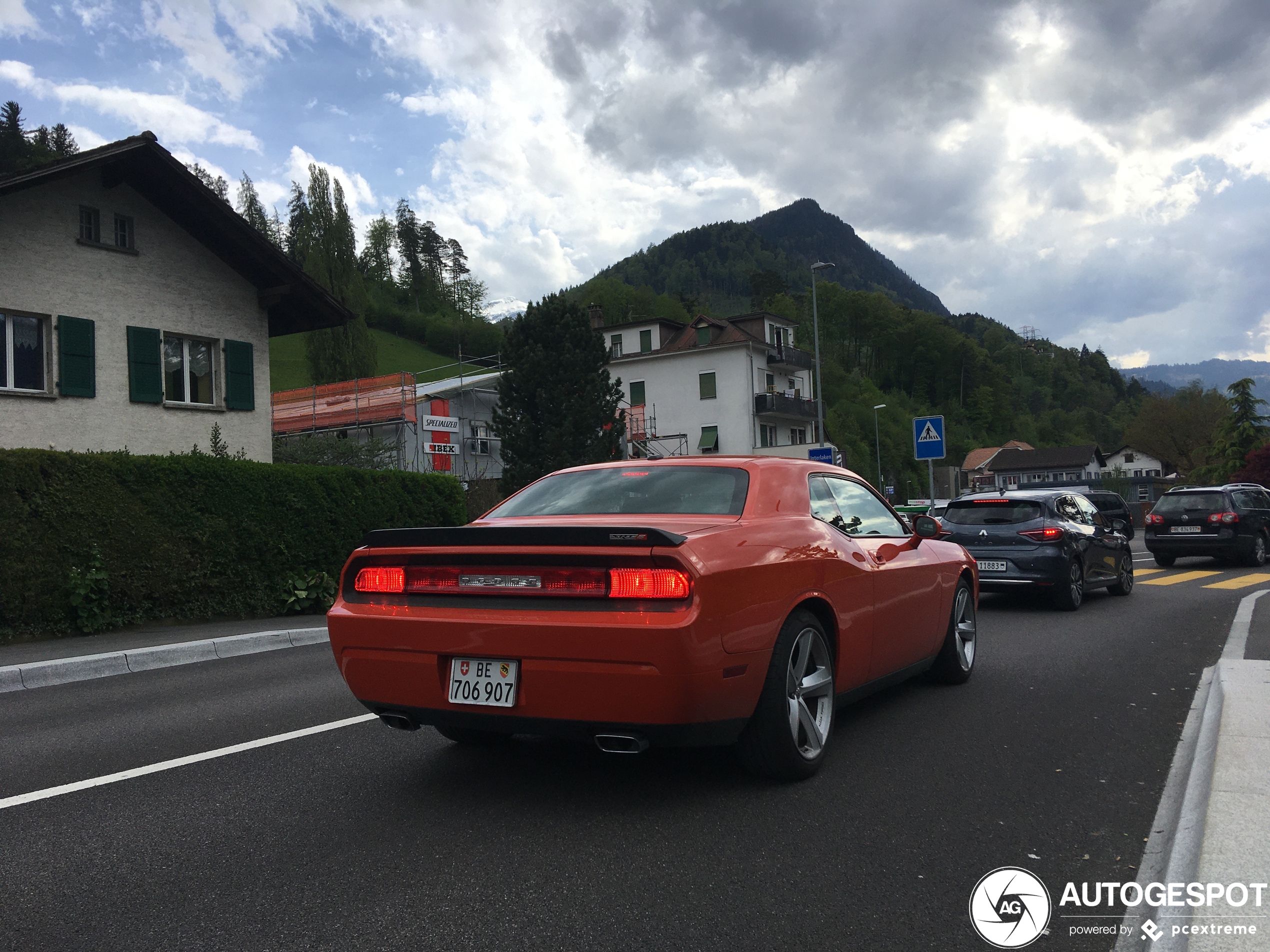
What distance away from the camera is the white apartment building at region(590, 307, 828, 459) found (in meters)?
61.1

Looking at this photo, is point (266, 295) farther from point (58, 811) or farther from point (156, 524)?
point (58, 811)

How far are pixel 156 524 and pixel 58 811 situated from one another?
27.1 ft

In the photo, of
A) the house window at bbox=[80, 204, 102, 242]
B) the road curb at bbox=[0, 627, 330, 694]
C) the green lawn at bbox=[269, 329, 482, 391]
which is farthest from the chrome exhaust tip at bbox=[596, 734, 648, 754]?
the green lawn at bbox=[269, 329, 482, 391]

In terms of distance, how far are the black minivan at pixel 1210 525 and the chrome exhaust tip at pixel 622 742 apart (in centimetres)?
1778

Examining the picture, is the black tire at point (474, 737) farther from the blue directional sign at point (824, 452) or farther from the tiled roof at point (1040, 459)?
the tiled roof at point (1040, 459)

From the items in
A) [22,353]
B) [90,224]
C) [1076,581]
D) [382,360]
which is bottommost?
[1076,581]

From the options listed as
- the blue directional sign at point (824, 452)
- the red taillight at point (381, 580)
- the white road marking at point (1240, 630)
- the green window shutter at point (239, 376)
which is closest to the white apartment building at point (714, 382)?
the blue directional sign at point (824, 452)

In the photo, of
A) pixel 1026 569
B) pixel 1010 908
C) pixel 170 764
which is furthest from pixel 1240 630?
pixel 170 764

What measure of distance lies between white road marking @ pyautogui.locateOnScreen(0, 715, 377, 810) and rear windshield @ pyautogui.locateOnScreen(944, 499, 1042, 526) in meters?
8.44

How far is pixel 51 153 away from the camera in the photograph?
69188 millimetres

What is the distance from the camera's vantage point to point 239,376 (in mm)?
19266

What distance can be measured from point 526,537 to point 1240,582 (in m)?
15.2

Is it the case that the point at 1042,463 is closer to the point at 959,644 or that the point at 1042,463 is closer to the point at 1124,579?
the point at 1124,579

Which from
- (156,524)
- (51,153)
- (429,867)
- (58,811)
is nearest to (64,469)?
(156,524)
